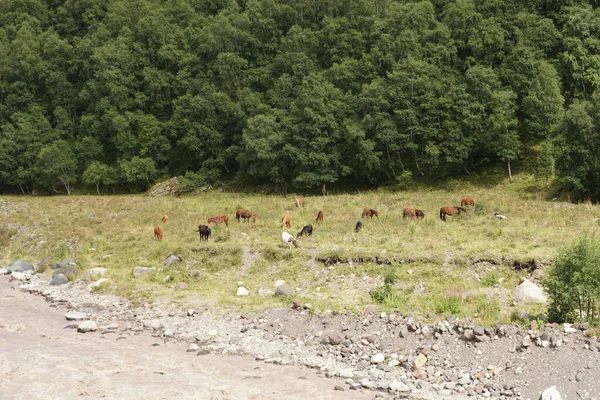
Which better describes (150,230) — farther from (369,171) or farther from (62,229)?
(369,171)

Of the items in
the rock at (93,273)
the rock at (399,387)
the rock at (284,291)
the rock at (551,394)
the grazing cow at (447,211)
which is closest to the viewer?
the rock at (551,394)

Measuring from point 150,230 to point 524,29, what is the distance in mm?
44101

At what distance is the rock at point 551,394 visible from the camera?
428 inches

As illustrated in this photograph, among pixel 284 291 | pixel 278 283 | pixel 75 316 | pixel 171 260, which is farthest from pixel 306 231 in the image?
pixel 75 316

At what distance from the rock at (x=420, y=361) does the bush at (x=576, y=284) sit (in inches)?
159

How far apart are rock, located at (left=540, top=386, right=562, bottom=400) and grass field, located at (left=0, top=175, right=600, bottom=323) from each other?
347cm

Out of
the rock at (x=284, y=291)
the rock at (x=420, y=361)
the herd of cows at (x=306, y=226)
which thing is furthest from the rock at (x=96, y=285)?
the rock at (x=420, y=361)

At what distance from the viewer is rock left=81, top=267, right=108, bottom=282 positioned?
2373 centimetres

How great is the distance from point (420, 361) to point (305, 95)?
41.5 meters

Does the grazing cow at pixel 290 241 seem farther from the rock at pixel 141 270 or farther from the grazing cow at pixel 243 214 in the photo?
the grazing cow at pixel 243 214

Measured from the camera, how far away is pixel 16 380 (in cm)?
1285

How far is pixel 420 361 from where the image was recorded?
1328cm

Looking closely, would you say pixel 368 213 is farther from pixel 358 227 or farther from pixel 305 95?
pixel 305 95

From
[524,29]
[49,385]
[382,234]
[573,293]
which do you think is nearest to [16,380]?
[49,385]
